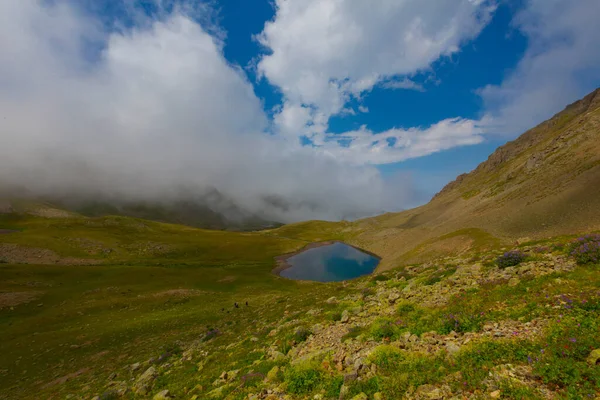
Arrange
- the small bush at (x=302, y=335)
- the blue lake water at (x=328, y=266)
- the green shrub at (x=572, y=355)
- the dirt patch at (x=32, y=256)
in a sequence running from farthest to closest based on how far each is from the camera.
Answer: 1. the blue lake water at (x=328, y=266)
2. the dirt patch at (x=32, y=256)
3. the small bush at (x=302, y=335)
4. the green shrub at (x=572, y=355)

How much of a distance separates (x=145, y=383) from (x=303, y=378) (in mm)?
13656

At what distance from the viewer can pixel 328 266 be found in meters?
124

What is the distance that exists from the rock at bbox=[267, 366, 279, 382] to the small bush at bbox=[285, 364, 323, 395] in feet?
2.66

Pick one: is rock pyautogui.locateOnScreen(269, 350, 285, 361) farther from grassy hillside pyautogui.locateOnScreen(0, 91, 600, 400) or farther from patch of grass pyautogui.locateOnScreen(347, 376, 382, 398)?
patch of grass pyautogui.locateOnScreen(347, 376, 382, 398)

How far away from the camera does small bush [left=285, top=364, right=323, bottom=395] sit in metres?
10.3

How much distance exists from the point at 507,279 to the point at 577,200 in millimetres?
62631

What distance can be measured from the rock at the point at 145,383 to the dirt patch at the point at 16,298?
52107 millimetres

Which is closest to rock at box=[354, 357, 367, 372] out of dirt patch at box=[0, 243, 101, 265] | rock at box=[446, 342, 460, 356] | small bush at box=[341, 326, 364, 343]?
small bush at box=[341, 326, 364, 343]

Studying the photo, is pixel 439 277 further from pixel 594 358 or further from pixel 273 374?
pixel 273 374

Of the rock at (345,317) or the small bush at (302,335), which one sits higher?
the rock at (345,317)

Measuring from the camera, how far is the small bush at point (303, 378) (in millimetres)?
10312

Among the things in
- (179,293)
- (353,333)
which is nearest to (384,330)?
(353,333)

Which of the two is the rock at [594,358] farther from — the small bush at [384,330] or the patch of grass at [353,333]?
the patch of grass at [353,333]

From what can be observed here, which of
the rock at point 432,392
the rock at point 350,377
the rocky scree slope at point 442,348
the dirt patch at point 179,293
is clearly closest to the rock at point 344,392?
the rocky scree slope at point 442,348
